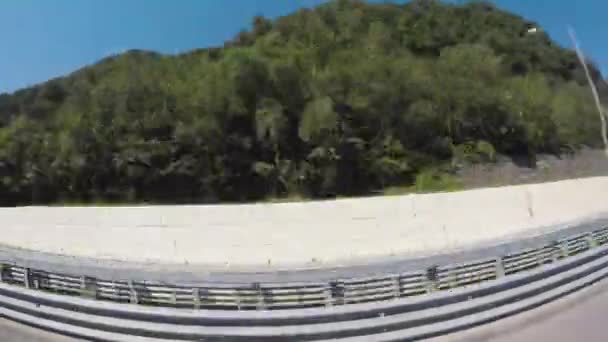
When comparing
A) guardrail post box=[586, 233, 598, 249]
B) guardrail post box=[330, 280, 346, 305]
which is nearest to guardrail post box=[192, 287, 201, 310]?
guardrail post box=[330, 280, 346, 305]

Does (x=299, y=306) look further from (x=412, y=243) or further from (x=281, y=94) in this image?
(x=281, y=94)

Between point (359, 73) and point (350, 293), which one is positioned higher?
point (359, 73)

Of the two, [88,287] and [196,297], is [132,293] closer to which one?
[196,297]

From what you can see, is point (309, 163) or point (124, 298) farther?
point (309, 163)

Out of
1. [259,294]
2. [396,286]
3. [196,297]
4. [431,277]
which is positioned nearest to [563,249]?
[431,277]

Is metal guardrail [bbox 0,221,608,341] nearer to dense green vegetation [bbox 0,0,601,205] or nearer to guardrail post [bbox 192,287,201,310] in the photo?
guardrail post [bbox 192,287,201,310]

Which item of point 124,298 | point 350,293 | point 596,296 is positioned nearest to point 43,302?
point 124,298

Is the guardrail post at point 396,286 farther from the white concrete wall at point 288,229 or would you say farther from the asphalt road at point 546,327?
the white concrete wall at point 288,229

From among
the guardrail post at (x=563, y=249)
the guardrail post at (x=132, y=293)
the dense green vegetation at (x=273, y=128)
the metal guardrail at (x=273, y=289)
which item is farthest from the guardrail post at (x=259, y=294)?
the dense green vegetation at (x=273, y=128)
